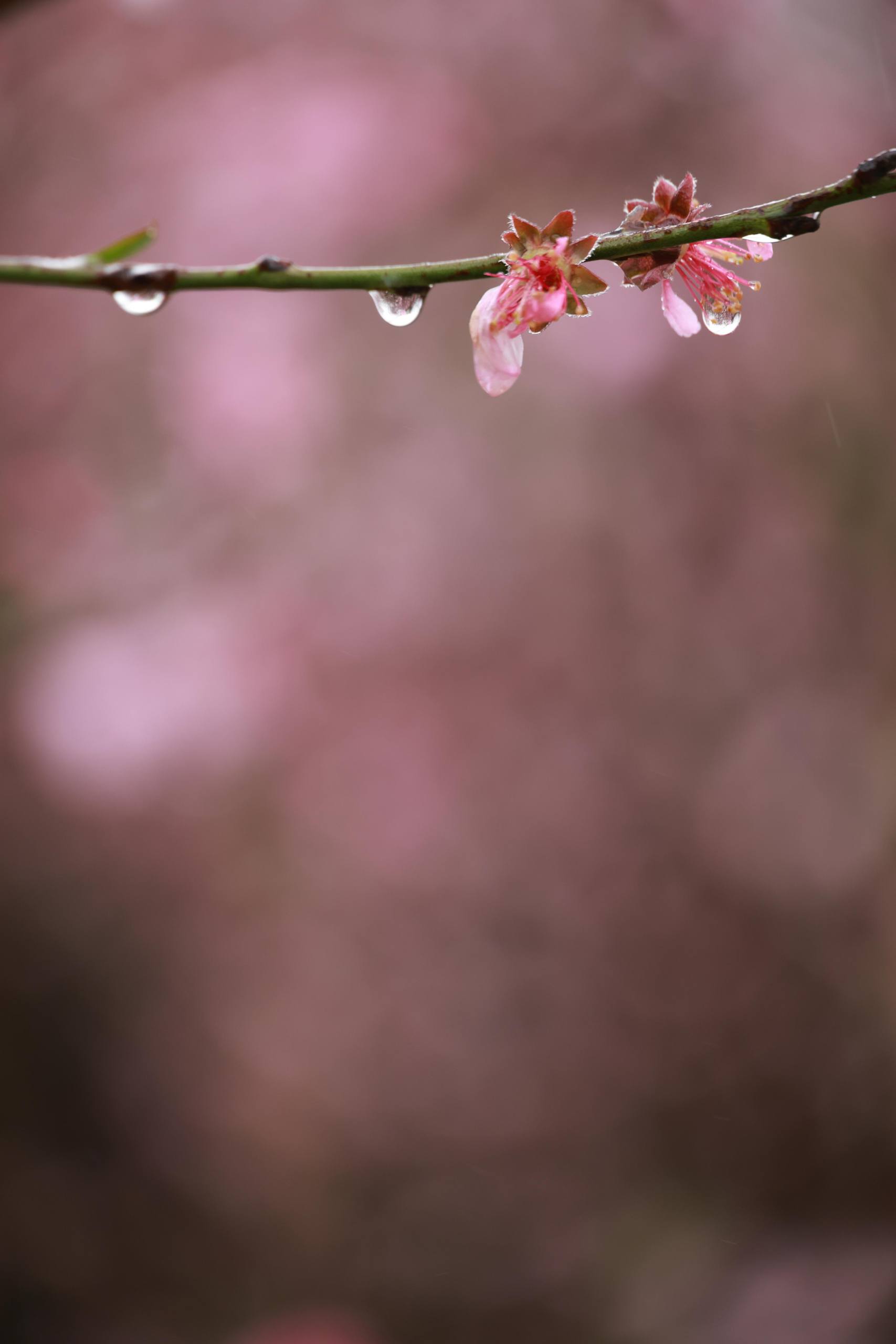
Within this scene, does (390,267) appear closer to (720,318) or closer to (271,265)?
(271,265)

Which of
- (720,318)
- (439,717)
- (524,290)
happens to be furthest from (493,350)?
(439,717)

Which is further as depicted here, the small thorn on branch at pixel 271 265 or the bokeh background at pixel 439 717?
the bokeh background at pixel 439 717

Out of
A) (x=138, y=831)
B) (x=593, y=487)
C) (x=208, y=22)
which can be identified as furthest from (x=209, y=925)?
(x=208, y=22)

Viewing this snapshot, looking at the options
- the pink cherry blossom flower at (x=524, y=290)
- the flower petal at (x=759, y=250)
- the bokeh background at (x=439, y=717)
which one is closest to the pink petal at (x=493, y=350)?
the pink cherry blossom flower at (x=524, y=290)

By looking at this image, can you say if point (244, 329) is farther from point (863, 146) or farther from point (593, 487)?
point (863, 146)

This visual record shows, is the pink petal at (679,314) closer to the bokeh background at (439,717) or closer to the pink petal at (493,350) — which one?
the pink petal at (493,350)

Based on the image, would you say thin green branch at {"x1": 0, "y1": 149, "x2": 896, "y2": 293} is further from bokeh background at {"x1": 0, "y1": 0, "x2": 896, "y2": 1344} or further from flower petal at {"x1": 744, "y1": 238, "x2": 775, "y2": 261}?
bokeh background at {"x1": 0, "y1": 0, "x2": 896, "y2": 1344}
